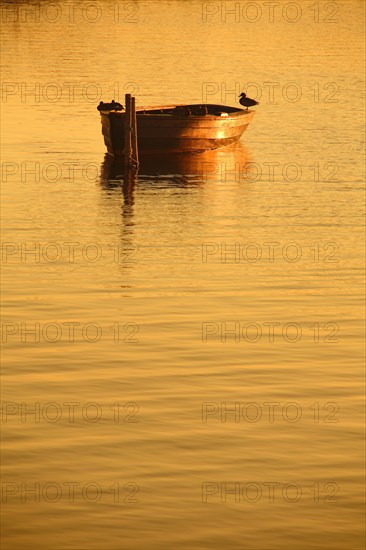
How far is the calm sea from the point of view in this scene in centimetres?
1530

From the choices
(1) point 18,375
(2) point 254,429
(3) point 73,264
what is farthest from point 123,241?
(2) point 254,429

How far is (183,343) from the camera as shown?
73.6 ft

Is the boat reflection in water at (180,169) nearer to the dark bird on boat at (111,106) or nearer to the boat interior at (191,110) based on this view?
the boat interior at (191,110)

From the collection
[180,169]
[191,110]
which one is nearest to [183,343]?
[180,169]

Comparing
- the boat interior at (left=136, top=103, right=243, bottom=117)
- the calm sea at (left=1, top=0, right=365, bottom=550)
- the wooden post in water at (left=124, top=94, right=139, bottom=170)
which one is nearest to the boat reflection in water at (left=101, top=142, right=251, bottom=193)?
the calm sea at (left=1, top=0, right=365, bottom=550)

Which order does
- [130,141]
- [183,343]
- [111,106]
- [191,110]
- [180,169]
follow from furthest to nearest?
[191,110]
[111,106]
[180,169]
[130,141]
[183,343]

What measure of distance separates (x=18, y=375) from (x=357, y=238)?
14.3m

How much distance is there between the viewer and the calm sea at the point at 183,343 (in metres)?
15.3

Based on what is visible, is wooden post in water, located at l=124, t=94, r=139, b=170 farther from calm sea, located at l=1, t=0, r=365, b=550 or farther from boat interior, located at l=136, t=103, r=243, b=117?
boat interior, located at l=136, t=103, r=243, b=117

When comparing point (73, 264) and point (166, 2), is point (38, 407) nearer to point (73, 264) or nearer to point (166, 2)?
point (73, 264)

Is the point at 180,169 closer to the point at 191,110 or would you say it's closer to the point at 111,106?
the point at 111,106

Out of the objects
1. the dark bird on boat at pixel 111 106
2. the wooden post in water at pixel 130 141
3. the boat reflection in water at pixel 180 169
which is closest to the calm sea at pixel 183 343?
the boat reflection in water at pixel 180 169

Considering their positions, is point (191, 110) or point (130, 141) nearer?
point (130, 141)

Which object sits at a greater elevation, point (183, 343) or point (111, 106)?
point (111, 106)
